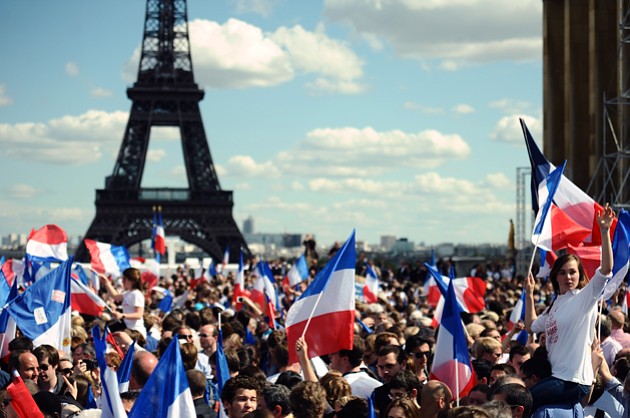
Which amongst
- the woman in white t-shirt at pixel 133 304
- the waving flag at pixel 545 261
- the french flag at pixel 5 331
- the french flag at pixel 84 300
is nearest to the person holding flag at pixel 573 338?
the waving flag at pixel 545 261

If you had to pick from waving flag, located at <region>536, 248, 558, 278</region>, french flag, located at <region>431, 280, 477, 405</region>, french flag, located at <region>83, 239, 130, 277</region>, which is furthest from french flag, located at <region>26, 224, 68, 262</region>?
french flag, located at <region>431, 280, 477, 405</region>

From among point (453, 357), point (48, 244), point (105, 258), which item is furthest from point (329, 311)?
point (105, 258)

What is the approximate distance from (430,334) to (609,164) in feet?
73.0

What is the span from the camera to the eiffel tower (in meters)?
68.6

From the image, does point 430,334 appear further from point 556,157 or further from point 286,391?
point 556,157

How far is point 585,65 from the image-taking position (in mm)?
34438

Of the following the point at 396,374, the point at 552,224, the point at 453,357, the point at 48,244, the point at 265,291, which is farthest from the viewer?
the point at 48,244

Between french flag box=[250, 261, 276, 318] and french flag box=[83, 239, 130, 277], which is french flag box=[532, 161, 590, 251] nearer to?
french flag box=[250, 261, 276, 318]

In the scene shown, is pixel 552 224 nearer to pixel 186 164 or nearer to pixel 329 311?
pixel 329 311

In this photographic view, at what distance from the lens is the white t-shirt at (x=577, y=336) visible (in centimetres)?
693

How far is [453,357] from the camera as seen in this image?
7410 mm

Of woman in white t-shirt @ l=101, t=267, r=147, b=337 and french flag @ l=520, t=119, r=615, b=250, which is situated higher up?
french flag @ l=520, t=119, r=615, b=250

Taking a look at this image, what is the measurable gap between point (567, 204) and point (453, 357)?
280 centimetres

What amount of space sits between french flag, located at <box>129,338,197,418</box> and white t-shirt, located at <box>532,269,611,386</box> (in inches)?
101
